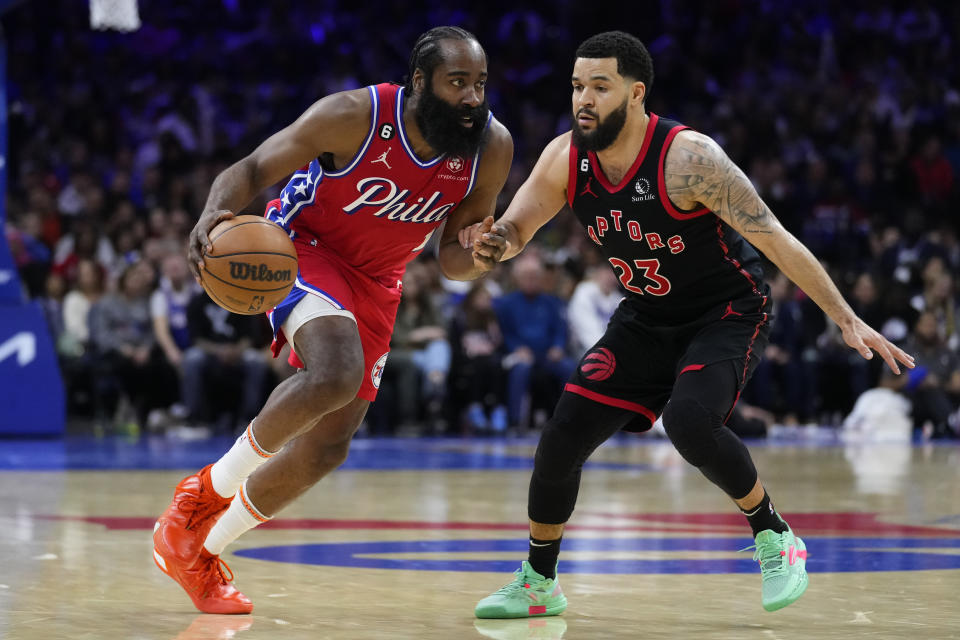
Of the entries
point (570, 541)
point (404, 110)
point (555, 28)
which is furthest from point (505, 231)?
point (555, 28)

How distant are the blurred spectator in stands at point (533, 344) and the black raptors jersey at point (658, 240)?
7.63 m

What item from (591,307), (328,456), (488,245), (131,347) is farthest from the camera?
(591,307)

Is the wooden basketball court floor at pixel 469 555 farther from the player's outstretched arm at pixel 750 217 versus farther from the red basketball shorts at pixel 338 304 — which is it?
the player's outstretched arm at pixel 750 217

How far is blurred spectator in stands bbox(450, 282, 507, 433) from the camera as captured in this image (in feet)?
40.6

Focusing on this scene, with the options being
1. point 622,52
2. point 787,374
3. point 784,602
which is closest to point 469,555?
point 784,602

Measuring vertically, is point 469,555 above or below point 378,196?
below

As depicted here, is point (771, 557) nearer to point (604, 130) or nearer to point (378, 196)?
point (604, 130)

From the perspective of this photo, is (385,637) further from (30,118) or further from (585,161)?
(30,118)

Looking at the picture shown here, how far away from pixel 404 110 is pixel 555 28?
564 inches

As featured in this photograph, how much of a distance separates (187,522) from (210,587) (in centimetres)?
26

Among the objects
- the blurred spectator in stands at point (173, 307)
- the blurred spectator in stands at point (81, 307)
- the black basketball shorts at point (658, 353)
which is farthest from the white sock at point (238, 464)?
the blurred spectator in stands at point (81, 307)

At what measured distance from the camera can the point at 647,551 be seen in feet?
18.0

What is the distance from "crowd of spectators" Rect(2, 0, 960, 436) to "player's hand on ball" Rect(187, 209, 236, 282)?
762 centimetres

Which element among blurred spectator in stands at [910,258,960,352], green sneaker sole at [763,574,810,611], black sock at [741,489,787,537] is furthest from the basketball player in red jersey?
blurred spectator in stands at [910,258,960,352]
